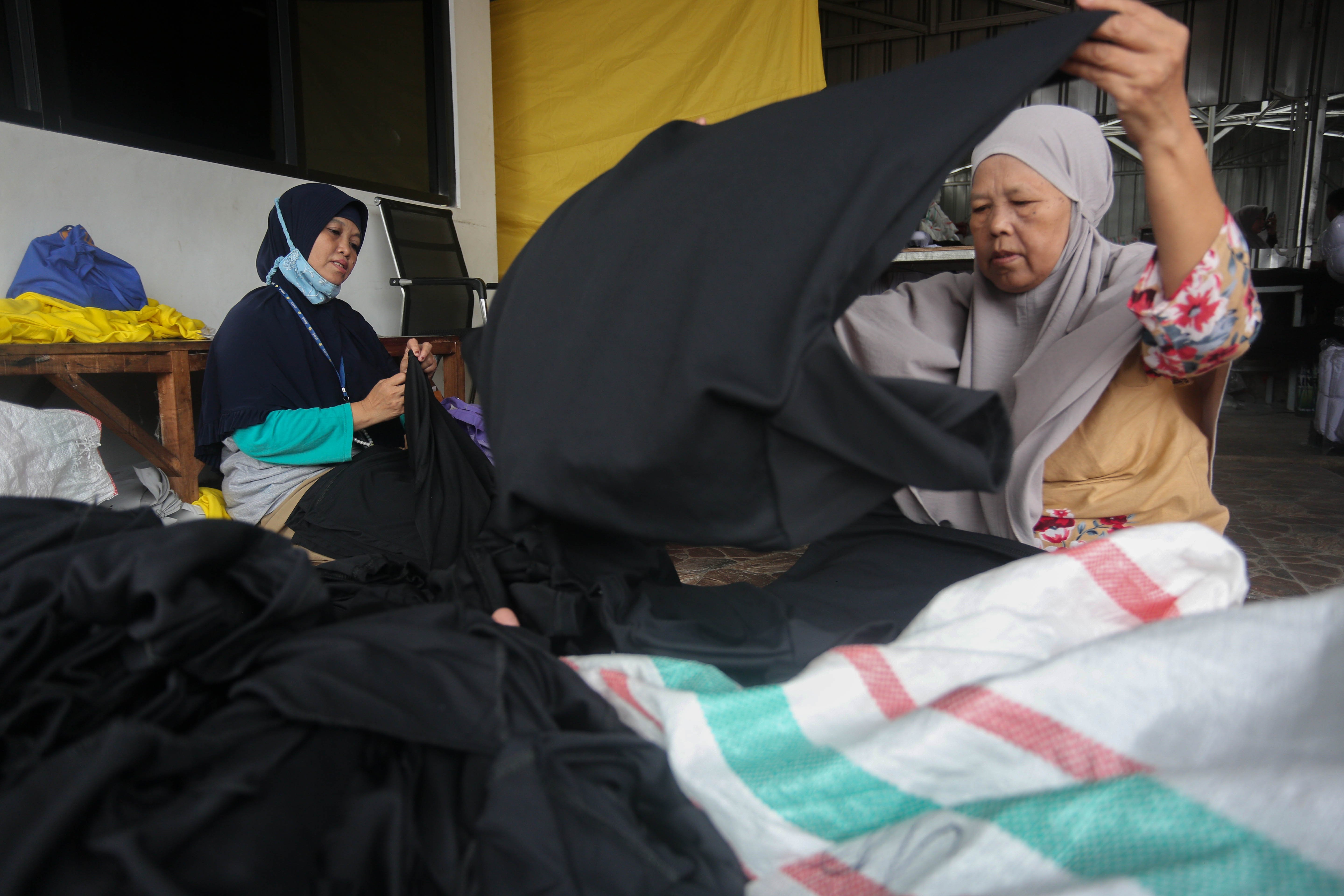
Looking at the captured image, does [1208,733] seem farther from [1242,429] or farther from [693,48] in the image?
[1242,429]

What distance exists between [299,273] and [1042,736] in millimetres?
2018

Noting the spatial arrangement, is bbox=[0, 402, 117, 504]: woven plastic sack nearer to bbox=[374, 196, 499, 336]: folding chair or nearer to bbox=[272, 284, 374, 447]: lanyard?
bbox=[272, 284, 374, 447]: lanyard

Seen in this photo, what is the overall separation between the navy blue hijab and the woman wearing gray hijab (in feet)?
4.41

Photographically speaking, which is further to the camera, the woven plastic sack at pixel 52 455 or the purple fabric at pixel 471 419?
the purple fabric at pixel 471 419

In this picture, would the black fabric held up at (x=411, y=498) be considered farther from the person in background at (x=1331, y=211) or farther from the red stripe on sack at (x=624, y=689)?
the person in background at (x=1331, y=211)

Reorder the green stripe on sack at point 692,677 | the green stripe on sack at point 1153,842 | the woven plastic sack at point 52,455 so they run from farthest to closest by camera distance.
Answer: the woven plastic sack at point 52,455, the green stripe on sack at point 692,677, the green stripe on sack at point 1153,842

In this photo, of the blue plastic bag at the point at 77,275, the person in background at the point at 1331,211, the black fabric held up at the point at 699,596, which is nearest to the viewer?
the black fabric held up at the point at 699,596

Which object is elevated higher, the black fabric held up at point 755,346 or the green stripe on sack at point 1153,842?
the black fabric held up at point 755,346

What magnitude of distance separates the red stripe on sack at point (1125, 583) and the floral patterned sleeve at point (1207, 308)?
0.41 metres

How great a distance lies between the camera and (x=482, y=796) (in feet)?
1.57

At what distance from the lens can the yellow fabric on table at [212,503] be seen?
1.90 metres

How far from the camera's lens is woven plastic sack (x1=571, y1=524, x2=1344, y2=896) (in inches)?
15.4

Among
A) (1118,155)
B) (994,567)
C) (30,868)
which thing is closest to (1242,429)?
(994,567)

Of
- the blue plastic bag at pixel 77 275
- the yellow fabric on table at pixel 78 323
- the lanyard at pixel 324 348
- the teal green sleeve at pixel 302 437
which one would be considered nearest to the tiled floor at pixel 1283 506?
the teal green sleeve at pixel 302 437
